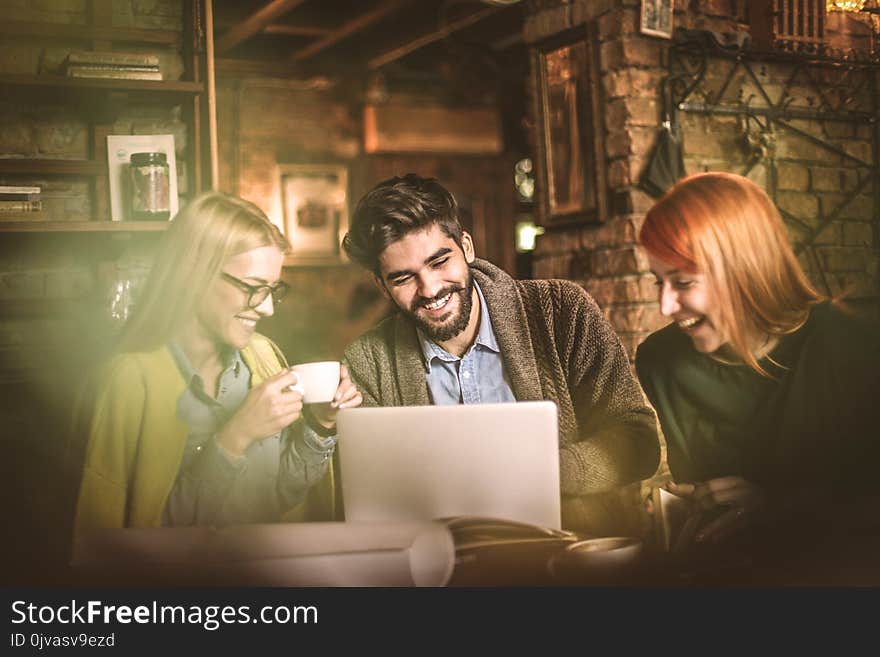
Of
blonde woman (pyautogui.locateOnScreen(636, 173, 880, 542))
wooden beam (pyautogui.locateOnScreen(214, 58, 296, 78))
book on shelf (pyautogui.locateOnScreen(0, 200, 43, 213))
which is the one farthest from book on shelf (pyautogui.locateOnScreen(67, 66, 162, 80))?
wooden beam (pyautogui.locateOnScreen(214, 58, 296, 78))

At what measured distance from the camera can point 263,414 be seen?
4.59ft

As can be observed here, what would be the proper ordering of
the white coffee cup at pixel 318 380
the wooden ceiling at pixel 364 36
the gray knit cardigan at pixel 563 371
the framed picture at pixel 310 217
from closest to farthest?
the white coffee cup at pixel 318 380, the gray knit cardigan at pixel 563 371, the framed picture at pixel 310 217, the wooden ceiling at pixel 364 36

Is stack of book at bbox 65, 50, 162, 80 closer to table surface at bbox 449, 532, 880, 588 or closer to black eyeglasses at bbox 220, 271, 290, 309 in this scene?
black eyeglasses at bbox 220, 271, 290, 309

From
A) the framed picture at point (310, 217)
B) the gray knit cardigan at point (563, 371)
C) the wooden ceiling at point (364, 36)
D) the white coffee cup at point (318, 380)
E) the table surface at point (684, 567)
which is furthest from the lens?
the wooden ceiling at point (364, 36)

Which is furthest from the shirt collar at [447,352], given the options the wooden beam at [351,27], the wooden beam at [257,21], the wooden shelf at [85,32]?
the wooden beam at [351,27]

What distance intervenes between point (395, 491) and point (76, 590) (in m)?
0.71

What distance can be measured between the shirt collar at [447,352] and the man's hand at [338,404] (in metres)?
0.24

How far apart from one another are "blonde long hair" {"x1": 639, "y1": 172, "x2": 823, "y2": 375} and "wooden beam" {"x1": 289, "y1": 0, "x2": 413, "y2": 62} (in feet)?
9.88

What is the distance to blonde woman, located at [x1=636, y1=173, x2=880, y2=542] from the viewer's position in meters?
1.45

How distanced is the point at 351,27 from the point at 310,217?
53.6 inches

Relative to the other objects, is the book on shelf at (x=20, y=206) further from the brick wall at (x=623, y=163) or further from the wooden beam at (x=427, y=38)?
the wooden beam at (x=427, y=38)

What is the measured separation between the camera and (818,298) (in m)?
1.48

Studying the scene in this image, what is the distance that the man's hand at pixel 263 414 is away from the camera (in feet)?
4.57

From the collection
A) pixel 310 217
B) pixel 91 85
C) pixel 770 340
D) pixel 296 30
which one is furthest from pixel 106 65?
pixel 296 30
